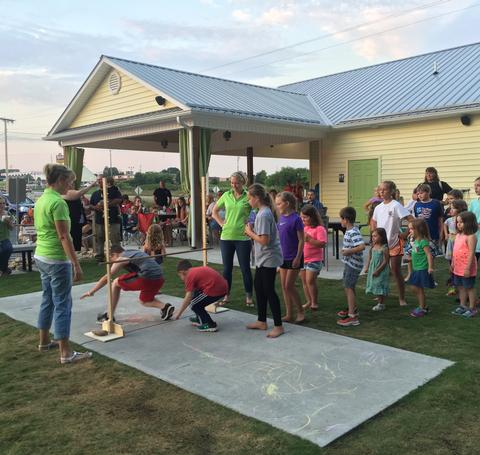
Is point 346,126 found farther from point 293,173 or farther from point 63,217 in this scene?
point 293,173

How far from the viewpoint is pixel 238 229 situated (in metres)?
6.01

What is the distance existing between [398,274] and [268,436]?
3796 mm

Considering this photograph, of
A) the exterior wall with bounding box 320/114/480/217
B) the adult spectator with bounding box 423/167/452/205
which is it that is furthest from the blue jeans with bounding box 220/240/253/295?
the exterior wall with bounding box 320/114/480/217

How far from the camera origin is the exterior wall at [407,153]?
12000 mm

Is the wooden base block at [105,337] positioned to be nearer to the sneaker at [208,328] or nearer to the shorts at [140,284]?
the shorts at [140,284]

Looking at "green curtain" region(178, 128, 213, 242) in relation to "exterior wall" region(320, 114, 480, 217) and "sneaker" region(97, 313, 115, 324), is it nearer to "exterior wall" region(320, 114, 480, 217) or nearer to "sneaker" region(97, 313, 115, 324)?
"exterior wall" region(320, 114, 480, 217)

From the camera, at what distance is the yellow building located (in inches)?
479

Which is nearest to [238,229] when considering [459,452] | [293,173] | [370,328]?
[370,328]

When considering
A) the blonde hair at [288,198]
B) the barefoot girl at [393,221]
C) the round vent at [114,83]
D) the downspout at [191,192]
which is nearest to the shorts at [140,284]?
the blonde hair at [288,198]

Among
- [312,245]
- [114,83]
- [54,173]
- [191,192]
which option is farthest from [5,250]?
[114,83]

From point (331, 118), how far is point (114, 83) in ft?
21.2

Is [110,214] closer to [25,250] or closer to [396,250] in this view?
[25,250]

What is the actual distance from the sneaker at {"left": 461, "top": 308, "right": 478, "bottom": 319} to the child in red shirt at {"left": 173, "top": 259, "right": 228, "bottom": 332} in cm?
273

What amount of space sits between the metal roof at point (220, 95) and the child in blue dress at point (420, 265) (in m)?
7.12
